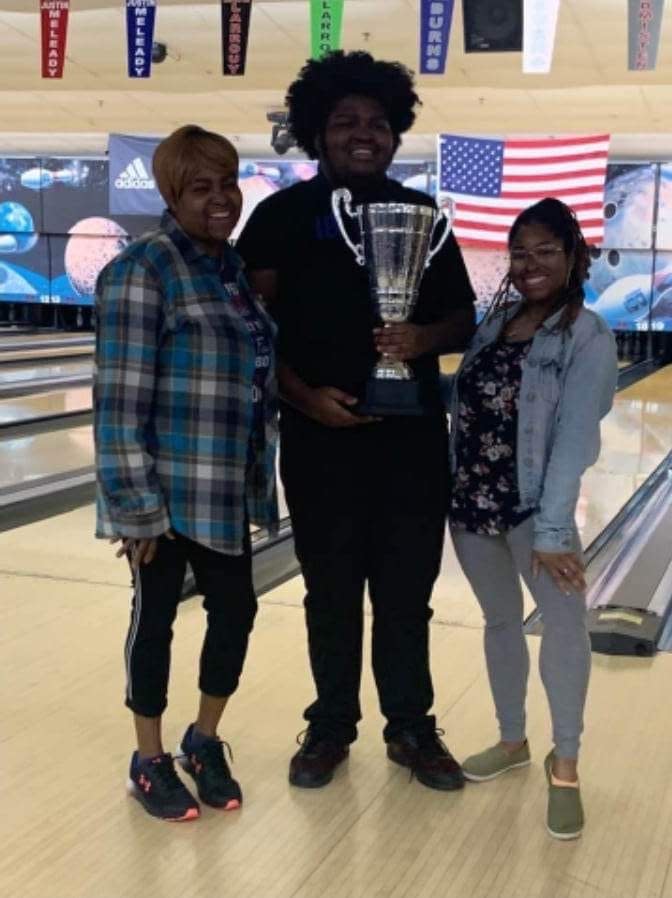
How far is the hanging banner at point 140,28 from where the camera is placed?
5.94 metres

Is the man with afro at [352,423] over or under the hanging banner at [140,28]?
under

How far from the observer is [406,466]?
83.8 inches

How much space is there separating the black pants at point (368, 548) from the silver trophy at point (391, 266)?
0.12m

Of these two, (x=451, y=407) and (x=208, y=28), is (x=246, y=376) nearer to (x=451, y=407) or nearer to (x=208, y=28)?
(x=451, y=407)

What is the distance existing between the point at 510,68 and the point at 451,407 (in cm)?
617

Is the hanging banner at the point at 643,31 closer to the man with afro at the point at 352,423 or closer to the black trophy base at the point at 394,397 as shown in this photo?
the man with afro at the point at 352,423

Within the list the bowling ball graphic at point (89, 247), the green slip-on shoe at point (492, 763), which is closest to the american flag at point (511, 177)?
the bowling ball graphic at point (89, 247)

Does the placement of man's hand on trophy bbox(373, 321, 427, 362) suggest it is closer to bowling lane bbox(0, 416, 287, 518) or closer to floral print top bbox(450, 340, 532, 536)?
floral print top bbox(450, 340, 532, 536)

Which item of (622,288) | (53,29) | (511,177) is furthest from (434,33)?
(622,288)

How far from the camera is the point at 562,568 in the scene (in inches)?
76.7

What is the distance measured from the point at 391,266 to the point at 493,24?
3.89 metres

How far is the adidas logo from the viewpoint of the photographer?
11648mm

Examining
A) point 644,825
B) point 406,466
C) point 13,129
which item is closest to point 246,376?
point 406,466

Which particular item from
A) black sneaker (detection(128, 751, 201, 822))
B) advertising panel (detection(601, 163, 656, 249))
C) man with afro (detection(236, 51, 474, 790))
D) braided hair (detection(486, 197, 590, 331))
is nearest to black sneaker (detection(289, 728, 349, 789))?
man with afro (detection(236, 51, 474, 790))
